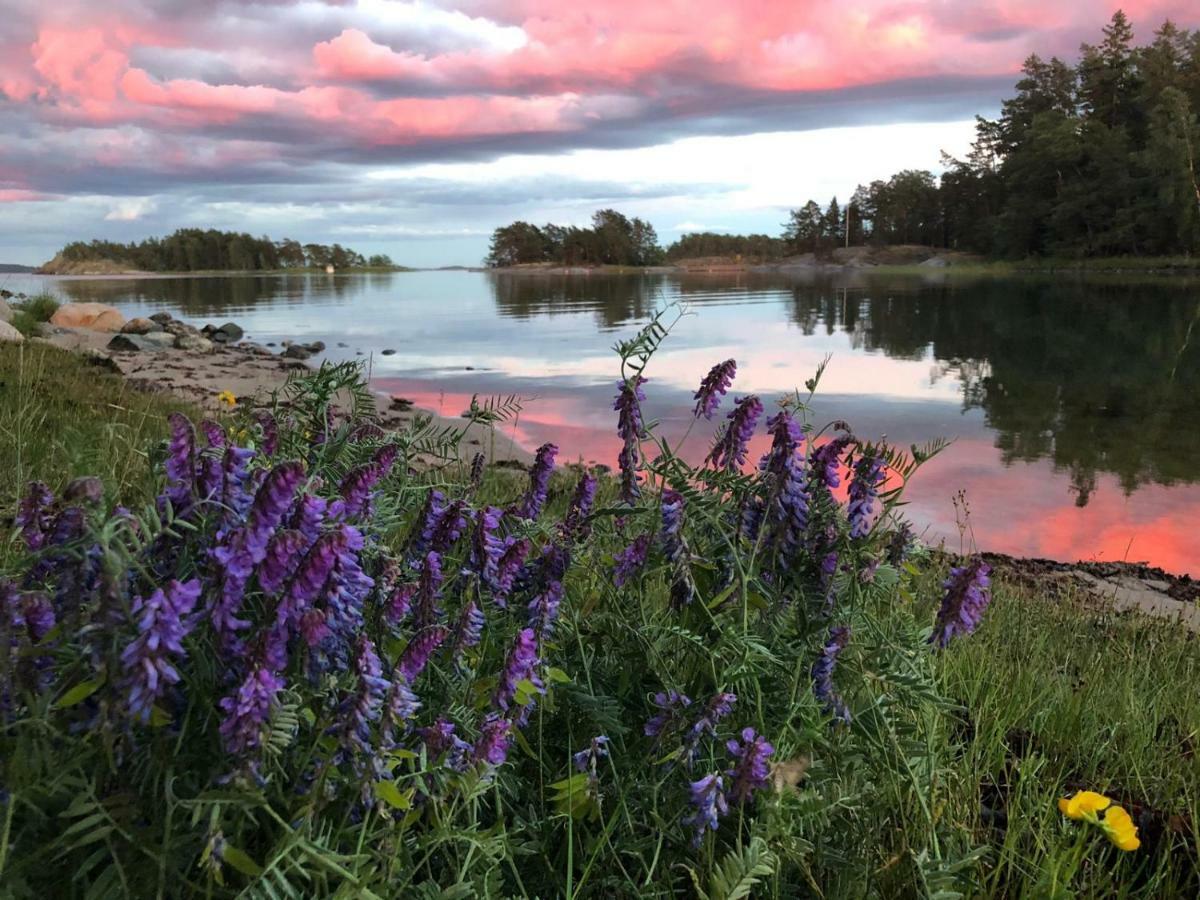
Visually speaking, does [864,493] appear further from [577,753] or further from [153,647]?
[153,647]

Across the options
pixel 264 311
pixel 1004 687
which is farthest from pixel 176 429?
pixel 264 311

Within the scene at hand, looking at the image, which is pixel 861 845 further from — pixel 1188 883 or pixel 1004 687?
pixel 1004 687

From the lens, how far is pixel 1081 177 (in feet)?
254

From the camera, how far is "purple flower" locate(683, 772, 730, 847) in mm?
1733

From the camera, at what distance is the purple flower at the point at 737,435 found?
→ 6.77 ft

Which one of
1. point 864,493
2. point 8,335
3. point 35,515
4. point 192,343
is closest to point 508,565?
point 864,493

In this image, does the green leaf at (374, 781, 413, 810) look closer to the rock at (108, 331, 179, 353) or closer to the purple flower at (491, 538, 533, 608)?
the purple flower at (491, 538, 533, 608)

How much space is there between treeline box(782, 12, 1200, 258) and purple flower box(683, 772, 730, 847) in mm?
67543

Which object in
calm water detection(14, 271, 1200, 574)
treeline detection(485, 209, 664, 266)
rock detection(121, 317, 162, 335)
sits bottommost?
calm water detection(14, 271, 1200, 574)

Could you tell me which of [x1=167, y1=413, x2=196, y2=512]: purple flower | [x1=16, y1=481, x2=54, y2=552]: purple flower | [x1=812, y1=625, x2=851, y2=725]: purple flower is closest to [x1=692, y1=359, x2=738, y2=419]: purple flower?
[x1=812, y1=625, x2=851, y2=725]: purple flower

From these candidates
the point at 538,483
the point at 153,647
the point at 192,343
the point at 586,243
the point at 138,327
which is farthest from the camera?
the point at 586,243

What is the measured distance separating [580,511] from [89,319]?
3126cm

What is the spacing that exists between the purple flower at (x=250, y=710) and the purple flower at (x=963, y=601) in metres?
1.50

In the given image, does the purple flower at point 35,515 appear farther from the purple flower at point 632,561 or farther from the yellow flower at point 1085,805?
the yellow flower at point 1085,805
